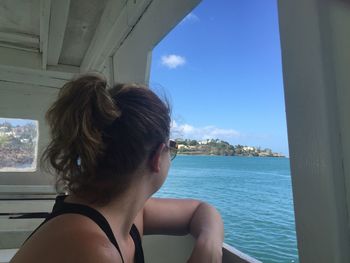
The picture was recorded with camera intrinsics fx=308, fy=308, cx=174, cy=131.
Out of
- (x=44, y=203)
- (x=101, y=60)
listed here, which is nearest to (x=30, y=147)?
(x=44, y=203)

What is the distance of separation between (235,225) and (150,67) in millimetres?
1010

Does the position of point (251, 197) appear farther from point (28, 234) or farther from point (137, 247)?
point (28, 234)

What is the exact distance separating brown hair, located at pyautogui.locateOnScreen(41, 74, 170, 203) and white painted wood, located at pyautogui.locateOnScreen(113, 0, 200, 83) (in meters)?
0.75

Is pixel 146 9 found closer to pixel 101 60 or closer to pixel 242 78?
pixel 101 60

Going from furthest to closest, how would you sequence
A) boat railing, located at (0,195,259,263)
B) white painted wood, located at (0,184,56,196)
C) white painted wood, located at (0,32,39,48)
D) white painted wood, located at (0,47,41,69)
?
white painted wood, located at (0,47,41,69) < white painted wood, located at (0,184,56,196) < white painted wood, located at (0,32,39,48) < boat railing, located at (0,195,259,263)

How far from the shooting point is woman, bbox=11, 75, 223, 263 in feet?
2.34

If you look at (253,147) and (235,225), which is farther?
(235,225)

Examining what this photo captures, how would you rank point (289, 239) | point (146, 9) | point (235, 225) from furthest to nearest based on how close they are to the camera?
point (146, 9)
point (235, 225)
point (289, 239)

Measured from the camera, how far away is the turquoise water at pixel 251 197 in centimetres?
103

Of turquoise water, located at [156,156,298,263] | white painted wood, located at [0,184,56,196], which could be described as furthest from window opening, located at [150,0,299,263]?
white painted wood, located at [0,184,56,196]

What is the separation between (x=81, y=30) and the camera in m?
2.67

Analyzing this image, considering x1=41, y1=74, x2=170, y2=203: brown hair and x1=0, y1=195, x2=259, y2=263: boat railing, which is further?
x1=0, y1=195, x2=259, y2=263: boat railing

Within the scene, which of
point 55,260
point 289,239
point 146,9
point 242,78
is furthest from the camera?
point 242,78

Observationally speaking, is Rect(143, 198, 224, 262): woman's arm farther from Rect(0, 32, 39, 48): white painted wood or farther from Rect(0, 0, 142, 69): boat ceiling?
Rect(0, 32, 39, 48): white painted wood
